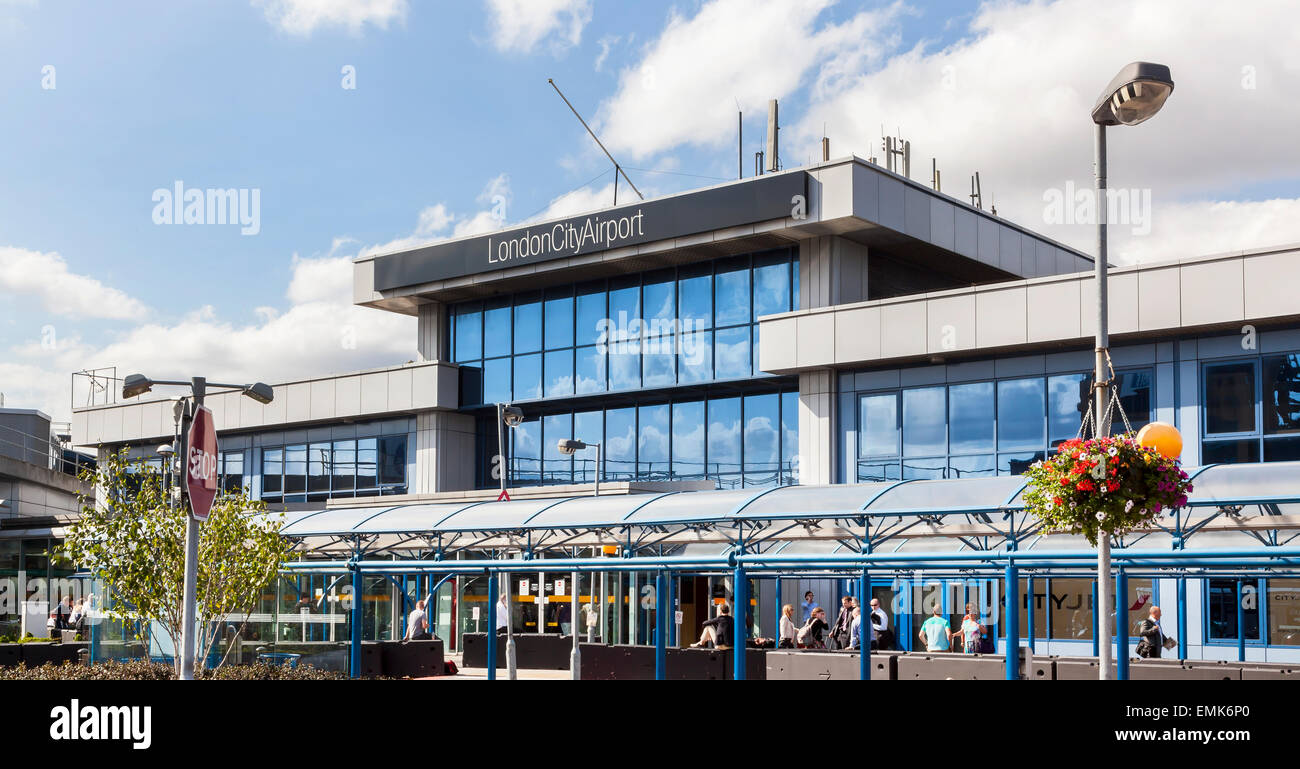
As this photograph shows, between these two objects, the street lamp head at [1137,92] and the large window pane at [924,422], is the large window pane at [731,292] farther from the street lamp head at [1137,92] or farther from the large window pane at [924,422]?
the street lamp head at [1137,92]

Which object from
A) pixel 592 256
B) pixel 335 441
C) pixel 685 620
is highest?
pixel 592 256

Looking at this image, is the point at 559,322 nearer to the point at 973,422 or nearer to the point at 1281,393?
the point at 973,422

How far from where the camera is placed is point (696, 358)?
3584cm

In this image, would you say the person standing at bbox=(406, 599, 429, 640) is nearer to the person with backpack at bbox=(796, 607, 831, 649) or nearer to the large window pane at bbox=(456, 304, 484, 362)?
the person with backpack at bbox=(796, 607, 831, 649)

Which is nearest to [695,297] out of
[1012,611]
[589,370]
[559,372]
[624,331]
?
[624,331]

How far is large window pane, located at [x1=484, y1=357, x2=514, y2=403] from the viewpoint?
133ft

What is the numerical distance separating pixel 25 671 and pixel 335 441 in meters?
27.5

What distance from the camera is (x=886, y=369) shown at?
1251 inches

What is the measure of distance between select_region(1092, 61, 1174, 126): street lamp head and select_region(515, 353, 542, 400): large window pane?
2930 cm

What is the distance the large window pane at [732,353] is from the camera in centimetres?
3477

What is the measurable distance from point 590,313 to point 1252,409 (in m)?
18.6

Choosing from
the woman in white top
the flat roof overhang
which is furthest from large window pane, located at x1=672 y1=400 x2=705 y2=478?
the woman in white top
